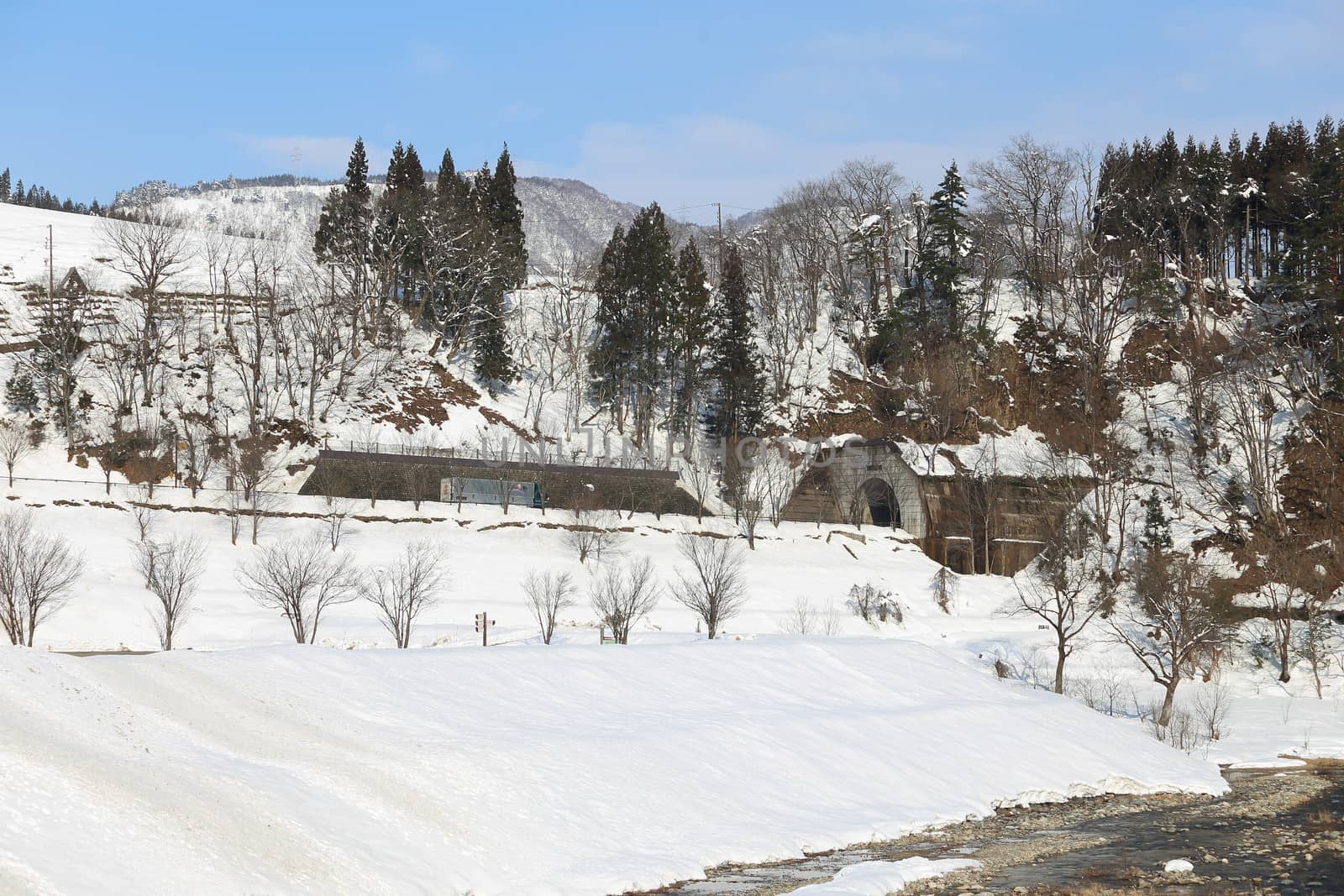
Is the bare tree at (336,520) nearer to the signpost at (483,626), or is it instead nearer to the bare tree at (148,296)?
the signpost at (483,626)

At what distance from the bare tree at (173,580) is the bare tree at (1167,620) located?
3435 cm

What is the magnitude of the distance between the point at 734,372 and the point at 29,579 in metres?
43.2

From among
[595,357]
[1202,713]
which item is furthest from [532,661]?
[595,357]

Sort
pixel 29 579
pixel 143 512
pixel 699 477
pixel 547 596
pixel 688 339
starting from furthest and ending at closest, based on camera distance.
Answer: pixel 688 339 < pixel 699 477 < pixel 143 512 < pixel 547 596 < pixel 29 579

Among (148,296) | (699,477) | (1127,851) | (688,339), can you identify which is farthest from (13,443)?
(1127,851)

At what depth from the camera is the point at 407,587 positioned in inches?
1693

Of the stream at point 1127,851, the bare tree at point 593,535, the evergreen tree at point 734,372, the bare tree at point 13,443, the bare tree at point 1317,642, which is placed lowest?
the stream at point 1127,851

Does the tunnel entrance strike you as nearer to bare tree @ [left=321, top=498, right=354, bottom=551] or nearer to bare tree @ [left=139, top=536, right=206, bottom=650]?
bare tree @ [left=321, top=498, right=354, bottom=551]

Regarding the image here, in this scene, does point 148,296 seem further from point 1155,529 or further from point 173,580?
point 1155,529

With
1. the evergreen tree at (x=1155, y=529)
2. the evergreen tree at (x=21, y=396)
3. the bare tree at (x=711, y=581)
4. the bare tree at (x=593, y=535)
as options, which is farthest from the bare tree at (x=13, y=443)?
the evergreen tree at (x=1155, y=529)

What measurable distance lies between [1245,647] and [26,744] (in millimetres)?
47378

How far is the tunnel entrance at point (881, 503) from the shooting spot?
6378cm

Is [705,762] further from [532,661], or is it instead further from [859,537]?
[859,537]

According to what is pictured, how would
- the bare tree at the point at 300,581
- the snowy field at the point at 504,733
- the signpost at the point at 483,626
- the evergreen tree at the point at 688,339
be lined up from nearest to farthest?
the snowy field at the point at 504,733
the bare tree at the point at 300,581
the signpost at the point at 483,626
the evergreen tree at the point at 688,339
